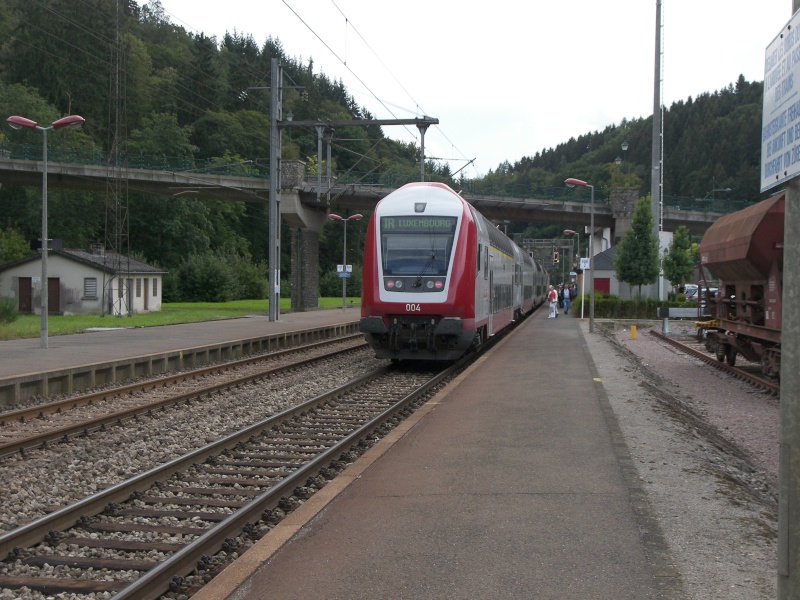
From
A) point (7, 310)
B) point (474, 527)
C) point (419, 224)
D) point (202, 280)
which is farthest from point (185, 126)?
point (474, 527)

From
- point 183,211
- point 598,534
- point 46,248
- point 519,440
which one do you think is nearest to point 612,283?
point 183,211

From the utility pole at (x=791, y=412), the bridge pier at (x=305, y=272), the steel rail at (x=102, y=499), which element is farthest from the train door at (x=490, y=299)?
the bridge pier at (x=305, y=272)

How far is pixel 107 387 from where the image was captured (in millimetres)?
15797

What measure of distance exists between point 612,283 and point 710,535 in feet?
175

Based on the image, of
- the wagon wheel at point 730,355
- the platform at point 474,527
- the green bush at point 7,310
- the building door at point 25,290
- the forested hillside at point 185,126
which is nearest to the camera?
the platform at point 474,527

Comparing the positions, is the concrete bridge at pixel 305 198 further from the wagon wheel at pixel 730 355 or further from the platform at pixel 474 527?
the platform at pixel 474 527

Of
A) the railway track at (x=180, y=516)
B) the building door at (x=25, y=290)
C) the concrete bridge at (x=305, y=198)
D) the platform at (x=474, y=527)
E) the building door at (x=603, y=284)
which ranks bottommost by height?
the railway track at (x=180, y=516)

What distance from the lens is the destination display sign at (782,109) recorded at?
3.14 m

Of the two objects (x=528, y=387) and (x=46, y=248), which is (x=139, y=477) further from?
(x=46, y=248)

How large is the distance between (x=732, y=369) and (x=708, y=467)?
1092 centimetres

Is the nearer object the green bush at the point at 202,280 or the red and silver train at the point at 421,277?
the red and silver train at the point at 421,277

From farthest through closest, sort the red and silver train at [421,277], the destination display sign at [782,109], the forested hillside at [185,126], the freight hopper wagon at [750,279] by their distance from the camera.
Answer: the forested hillside at [185,126] → the red and silver train at [421,277] → the freight hopper wagon at [750,279] → the destination display sign at [782,109]

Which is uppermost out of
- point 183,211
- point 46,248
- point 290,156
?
point 290,156

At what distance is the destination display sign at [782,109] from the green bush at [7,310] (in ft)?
87.6
